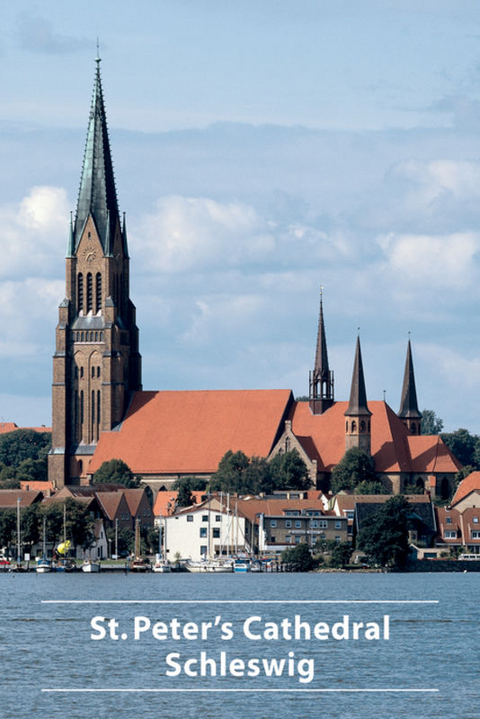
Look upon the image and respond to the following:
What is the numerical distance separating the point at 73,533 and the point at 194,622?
4634 cm

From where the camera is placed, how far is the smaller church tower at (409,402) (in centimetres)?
14012

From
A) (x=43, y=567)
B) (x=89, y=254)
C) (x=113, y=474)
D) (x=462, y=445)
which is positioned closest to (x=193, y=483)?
(x=113, y=474)

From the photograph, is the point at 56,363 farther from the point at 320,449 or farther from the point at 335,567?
the point at 335,567

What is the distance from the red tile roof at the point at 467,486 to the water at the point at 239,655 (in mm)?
37953

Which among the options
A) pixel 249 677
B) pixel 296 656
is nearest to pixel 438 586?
pixel 296 656

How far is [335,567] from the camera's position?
103875mm

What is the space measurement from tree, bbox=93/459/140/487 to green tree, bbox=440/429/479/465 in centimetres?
6336

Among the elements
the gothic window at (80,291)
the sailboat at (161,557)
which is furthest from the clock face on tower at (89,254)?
the sailboat at (161,557)

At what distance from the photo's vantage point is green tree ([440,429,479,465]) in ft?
613

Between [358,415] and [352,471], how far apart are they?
5.62 meters

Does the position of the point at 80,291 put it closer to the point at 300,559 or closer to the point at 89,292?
the point at 89,292

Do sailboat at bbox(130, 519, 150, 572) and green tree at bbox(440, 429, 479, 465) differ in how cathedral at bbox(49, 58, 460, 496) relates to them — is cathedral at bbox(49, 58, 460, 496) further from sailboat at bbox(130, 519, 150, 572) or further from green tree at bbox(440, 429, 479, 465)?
green tree at bbox(440, 429, 479, 465)

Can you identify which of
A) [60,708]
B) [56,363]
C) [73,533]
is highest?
[56,363]

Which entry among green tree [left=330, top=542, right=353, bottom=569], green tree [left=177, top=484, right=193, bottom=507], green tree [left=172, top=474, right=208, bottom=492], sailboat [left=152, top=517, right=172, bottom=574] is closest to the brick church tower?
green tree [left=172, top=474, right=208, bottom=492]
